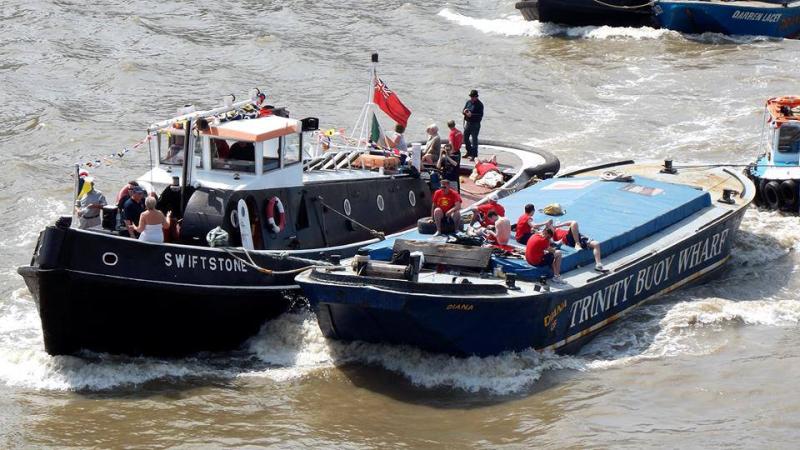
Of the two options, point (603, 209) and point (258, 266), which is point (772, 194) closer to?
point (603, 209)

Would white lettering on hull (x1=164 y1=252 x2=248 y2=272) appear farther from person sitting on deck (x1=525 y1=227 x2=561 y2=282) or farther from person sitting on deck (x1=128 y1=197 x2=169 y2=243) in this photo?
person sitting on deck (x1=525 y1=227 x2=561 y2=282)

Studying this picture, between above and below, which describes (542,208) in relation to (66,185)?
above

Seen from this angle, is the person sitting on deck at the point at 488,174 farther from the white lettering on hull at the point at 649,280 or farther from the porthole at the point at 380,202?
the white lettering on hull at the point at 649,280

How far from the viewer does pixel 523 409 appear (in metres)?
15.3

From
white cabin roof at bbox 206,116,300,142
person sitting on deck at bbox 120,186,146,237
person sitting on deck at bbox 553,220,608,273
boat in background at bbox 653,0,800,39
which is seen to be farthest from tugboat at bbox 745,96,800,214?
boat in background at bbox 653,0,800,39

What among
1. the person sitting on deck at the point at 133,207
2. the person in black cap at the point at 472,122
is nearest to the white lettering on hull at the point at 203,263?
the person sitting on deck at the point at 133,207

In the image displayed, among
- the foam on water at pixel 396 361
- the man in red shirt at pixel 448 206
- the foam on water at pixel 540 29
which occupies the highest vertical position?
the man in red shirt at pixel 448 206

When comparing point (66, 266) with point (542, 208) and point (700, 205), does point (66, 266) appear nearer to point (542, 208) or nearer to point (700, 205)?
point (542, 208)

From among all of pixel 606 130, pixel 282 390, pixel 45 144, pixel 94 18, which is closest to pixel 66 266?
pixel 282 390

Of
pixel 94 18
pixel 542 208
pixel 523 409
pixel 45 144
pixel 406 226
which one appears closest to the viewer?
pixel 523 409

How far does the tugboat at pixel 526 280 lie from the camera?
15.6 metres

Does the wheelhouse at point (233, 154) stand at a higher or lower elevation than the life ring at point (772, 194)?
higher

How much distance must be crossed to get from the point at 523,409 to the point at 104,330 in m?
5.31

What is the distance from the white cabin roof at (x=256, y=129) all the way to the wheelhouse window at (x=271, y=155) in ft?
0.53
